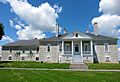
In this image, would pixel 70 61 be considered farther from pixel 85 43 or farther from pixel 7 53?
pixel 7 53

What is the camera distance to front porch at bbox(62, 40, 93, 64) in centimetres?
Answer: 4256

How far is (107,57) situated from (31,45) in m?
23.5

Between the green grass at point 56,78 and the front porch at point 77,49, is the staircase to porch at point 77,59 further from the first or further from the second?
the green grass at point 56,78

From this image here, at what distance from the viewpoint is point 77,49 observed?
44.2 meters

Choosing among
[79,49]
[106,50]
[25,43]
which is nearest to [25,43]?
[25,43]

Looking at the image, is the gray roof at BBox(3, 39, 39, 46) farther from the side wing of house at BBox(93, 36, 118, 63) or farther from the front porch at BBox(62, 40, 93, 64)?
the side wing of house at BBox(93, 36, 118, 63)

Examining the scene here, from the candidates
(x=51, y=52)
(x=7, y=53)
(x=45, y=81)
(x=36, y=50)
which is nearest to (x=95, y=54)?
(x=51, y=52)

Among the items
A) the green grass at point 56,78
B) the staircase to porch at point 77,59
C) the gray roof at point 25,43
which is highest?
the gray roof at point 25,43

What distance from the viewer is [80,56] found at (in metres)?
42.7

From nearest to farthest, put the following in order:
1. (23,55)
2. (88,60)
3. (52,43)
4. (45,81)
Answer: (45,81)
(88,60)
(52,43)
(23,55)

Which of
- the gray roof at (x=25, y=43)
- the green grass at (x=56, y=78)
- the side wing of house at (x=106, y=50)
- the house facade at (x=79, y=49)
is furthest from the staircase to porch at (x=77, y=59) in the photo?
the green grass at (x=56, y=78)

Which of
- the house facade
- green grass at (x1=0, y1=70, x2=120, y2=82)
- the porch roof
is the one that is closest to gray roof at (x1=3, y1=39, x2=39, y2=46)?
the porch roof

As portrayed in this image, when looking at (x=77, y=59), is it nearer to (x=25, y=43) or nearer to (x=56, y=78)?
(x=25, y=43)

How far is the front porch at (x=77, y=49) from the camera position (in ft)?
140
